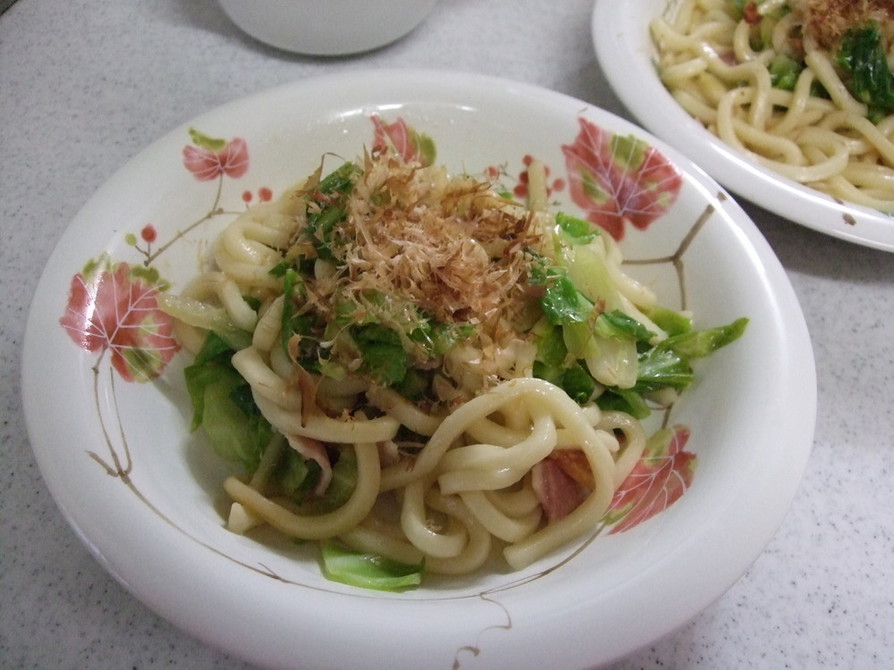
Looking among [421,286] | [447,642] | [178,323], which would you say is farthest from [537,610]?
Answer: [178,323]

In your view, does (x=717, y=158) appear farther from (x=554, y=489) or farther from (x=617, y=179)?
(x=554, y=489)

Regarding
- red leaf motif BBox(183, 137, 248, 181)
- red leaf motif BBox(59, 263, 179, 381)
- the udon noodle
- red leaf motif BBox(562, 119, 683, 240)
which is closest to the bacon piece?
red leaf motif BBox(562, 119, 683, 240)

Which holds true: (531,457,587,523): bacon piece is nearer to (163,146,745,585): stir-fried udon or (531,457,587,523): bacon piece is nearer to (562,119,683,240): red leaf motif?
(163,146,745,585): stir-fried udon

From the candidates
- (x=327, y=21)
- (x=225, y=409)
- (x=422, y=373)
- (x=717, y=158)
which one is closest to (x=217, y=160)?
(x=225, y=409)

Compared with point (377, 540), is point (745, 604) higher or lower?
→ lower

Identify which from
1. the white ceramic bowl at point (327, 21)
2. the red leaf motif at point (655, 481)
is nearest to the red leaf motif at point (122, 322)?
the red leaf motif at point (655, 481)

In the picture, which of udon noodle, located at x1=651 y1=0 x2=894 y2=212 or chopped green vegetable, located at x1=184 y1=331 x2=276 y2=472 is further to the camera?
udon noodle, located at x1=651 y1=0 x2=894 y2=212

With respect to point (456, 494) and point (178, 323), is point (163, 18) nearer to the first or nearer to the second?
point (178, 323)
